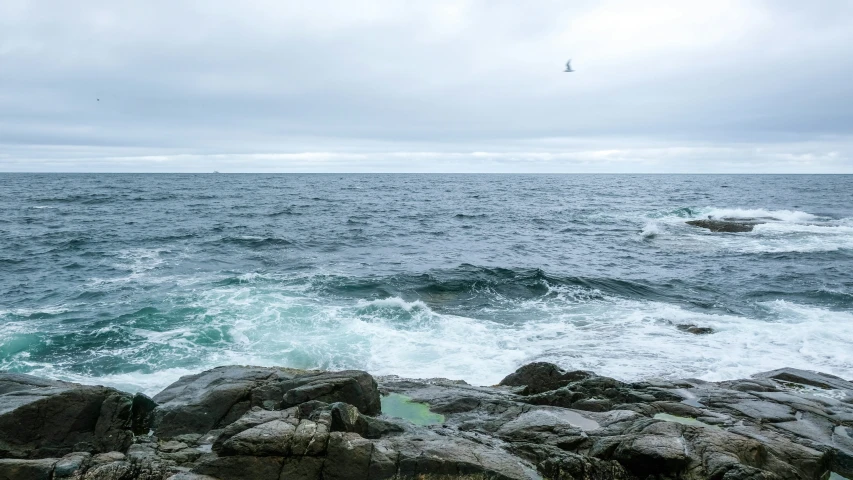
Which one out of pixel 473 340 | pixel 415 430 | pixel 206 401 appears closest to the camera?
pixel 415 430

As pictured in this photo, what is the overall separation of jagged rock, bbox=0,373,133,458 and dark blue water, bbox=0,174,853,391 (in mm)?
4779

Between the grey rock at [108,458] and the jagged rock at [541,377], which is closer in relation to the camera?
the grey rock at [108,458]

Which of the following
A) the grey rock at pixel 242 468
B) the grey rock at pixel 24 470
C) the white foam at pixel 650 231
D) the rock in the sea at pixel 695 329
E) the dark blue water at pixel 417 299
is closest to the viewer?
the grey rock at pixel 24 470

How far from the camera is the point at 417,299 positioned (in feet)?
76.0

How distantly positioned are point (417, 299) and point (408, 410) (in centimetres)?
1174

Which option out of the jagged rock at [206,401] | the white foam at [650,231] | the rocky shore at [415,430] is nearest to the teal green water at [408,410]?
the rocky shore at [415,430]

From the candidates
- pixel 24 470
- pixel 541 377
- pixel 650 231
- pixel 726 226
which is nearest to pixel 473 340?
pixel 541 377

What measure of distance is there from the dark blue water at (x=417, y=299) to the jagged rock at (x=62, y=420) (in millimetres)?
4779

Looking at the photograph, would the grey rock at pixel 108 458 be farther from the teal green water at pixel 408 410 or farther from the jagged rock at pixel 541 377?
the jagged rock at pixel 541 377

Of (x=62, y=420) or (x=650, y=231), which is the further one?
(x=650, y=231)

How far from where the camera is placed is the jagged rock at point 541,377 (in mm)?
12761

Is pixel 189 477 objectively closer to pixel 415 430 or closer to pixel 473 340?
pixel 415 430

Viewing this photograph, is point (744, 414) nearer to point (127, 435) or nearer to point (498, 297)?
point (127, 435)

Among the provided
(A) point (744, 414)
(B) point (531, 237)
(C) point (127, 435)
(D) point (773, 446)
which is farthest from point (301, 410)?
(B) point (531, 237)
